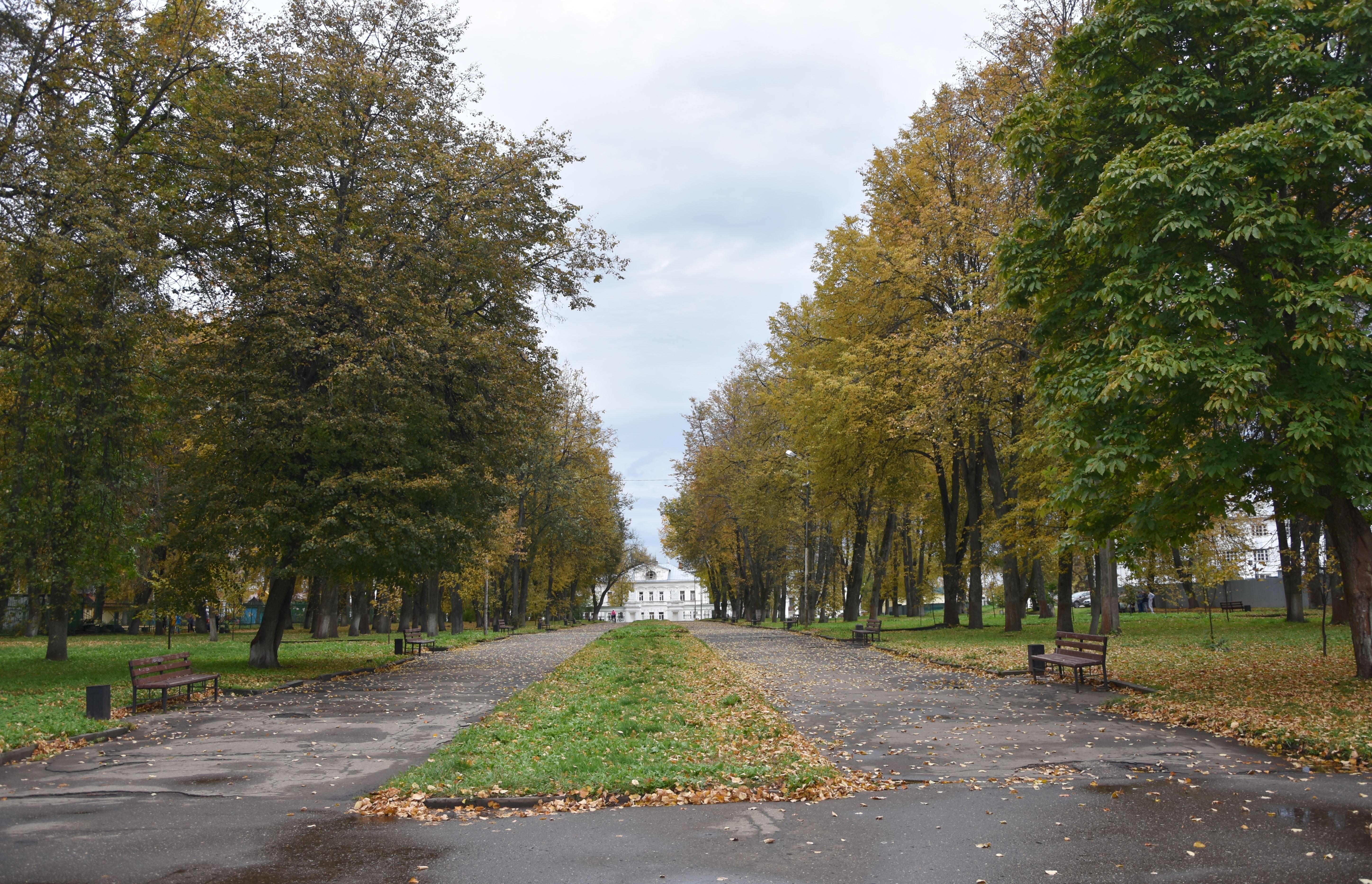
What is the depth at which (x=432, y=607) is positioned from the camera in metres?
38.5

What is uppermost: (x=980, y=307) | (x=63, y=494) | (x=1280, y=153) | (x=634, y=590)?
(x=980, y=307)

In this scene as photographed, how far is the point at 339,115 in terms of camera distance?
1966 cm

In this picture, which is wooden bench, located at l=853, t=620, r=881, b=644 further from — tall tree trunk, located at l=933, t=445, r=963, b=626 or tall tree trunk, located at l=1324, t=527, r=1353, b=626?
tall tree trunk, located at l=1324, t=527, r=1353, b=626

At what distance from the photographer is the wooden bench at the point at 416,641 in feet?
87.1

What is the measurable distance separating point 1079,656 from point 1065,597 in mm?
11112

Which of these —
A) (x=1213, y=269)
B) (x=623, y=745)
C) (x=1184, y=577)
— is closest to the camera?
(x=623, y=745)

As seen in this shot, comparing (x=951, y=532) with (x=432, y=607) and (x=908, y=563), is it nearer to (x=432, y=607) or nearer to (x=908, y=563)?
(x=908, y=563)

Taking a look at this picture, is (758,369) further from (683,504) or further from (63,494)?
(63,494)

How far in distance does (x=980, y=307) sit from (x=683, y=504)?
134ft

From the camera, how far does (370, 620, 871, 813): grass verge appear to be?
7.39m

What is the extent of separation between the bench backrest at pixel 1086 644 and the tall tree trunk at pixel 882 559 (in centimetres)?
1559

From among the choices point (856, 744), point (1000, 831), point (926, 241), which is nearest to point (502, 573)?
point (926, 241)

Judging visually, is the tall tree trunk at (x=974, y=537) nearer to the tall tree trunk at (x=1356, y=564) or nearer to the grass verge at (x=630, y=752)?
the tall tree trunk at (x=1356, y=564)

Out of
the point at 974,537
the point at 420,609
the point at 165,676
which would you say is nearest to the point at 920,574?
the point at 974,537
